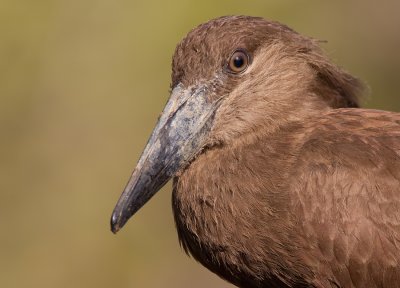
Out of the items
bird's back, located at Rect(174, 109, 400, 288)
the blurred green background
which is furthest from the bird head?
the blurred green background

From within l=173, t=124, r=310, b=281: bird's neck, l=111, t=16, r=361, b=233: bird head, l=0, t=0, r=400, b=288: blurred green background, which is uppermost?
l=111, t=16, r=361, b=233: bird head

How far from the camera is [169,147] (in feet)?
21.0

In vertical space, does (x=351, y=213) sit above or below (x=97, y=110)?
above

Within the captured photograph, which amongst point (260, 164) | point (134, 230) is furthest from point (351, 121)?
point (134, 230)

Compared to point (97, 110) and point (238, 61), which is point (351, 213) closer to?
point (238, 61)

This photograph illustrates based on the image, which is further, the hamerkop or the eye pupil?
the eye pupil

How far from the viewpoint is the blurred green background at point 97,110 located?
10.3 metres

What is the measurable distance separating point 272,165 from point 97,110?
4984 mm

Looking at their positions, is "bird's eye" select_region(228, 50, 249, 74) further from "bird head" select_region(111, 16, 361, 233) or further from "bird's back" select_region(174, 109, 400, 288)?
"bird's back" select_region(174, 109, 400, 288)

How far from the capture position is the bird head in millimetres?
6406

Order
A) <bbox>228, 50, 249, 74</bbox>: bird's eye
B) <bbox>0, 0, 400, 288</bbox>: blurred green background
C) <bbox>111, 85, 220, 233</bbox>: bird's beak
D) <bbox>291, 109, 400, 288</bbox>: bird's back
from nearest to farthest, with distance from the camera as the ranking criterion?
1. <bbox>291, 109, 400, 288</bbox>: bird's back
2. <bbox>111, 85, 220, 233</bbox>: bird's beak
3. <bbox>228, 50, 249, 74</bbox>: bird's eye
4. <bbox>0, 0, 400, 288</bbox>: blurred green background

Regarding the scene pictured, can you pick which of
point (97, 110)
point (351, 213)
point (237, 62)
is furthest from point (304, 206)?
point (97, 110)

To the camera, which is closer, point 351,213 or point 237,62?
point 351,213

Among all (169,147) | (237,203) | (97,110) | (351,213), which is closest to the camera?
(351,213)
